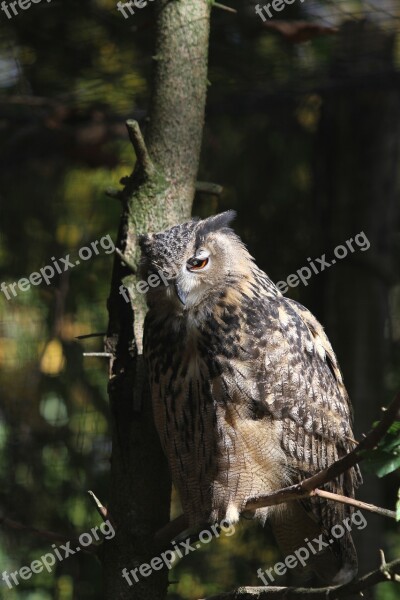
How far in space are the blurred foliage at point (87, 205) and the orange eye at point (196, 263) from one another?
1366 mm

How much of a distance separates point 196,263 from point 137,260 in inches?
6.5

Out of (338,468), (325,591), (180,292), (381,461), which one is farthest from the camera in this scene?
(180,292)

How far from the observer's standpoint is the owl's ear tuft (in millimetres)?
2170

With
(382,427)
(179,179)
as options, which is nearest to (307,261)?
(179,179)

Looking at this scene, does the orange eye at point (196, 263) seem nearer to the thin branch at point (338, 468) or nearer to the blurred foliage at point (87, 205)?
the thin branch at point (338, 468)

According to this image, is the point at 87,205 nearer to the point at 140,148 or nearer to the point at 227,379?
the point at 140,148

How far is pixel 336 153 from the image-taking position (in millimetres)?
4086

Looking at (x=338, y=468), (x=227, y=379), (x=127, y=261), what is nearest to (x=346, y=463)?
(x=338, y=468)

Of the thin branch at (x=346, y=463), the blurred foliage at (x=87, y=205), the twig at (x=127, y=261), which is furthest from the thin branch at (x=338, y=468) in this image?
the blurred foliage at (x=87, y=205)

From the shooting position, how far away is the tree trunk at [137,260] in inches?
84.9

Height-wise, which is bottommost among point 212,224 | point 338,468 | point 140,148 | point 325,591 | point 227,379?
point 325,591

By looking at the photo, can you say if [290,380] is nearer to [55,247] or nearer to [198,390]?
[198,390]

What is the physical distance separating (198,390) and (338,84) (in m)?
1.76

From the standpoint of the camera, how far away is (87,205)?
14.0 ft
